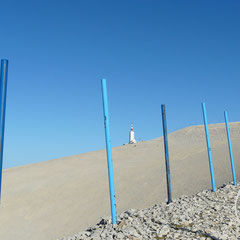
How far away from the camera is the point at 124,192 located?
1320 cm

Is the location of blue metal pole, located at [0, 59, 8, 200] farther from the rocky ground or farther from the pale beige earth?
the pale beige earth

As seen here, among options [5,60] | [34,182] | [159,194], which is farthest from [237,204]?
[34,182]

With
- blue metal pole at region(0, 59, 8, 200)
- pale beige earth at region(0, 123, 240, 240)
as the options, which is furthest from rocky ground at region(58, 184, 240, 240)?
pale beige earth at region(0, 123, 240, 240)

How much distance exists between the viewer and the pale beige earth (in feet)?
36.5

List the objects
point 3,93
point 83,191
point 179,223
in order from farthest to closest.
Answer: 1. point 83,191
2. point 179,223
3. point 3,93

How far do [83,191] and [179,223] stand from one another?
30.3 ft

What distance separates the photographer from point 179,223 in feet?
18.9

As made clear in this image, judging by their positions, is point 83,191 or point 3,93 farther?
point 83,191

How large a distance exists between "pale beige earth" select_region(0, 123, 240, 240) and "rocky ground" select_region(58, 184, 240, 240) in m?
4.28

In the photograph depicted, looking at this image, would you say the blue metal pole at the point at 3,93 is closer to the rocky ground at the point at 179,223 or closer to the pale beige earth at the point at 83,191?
the rocky ground at the point at 179,223

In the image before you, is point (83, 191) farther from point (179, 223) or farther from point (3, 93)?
point (3, 93)

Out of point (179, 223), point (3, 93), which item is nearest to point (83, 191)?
point (179, 223)

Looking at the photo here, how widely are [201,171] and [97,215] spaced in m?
5.89

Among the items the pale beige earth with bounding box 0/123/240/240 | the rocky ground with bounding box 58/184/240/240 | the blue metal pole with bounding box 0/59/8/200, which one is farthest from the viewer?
the pale beige earth with bounding box 0/123/240/240
